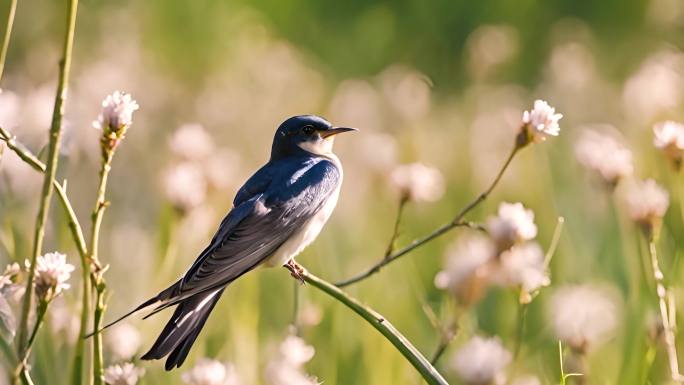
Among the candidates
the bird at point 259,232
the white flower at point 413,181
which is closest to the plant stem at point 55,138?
the bird at point 259,232

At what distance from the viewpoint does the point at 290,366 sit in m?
2.01

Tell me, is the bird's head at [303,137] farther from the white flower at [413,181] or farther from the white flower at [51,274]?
the white flower at [51,274]

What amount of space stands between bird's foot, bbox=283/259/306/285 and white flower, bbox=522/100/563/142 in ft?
1.74

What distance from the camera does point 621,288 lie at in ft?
10.6

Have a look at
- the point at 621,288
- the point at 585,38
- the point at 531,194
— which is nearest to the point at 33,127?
the point at 531,194

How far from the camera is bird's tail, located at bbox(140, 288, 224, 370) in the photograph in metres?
1.94

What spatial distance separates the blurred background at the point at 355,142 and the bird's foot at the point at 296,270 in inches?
6.0

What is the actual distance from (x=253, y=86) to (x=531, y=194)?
7.75 feet

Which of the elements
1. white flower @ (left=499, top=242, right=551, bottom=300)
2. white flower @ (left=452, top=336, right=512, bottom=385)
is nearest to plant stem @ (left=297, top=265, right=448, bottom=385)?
white flower @ (left=452, top=336, right=512, bottom=385)

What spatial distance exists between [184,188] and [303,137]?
493mm

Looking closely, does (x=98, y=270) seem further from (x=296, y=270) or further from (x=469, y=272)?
(x=296, y=270)

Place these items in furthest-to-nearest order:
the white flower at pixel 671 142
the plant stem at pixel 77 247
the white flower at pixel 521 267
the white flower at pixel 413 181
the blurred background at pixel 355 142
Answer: the blurred background at pixel 355 142
the white flower at pixel 413 181
the white flower at pixel 671 142
the white flower at pixel 521 267
the plant stem at pixel 77 247

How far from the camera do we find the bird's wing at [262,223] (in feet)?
6.84

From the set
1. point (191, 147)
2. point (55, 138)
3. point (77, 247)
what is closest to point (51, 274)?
point (77, 247)
